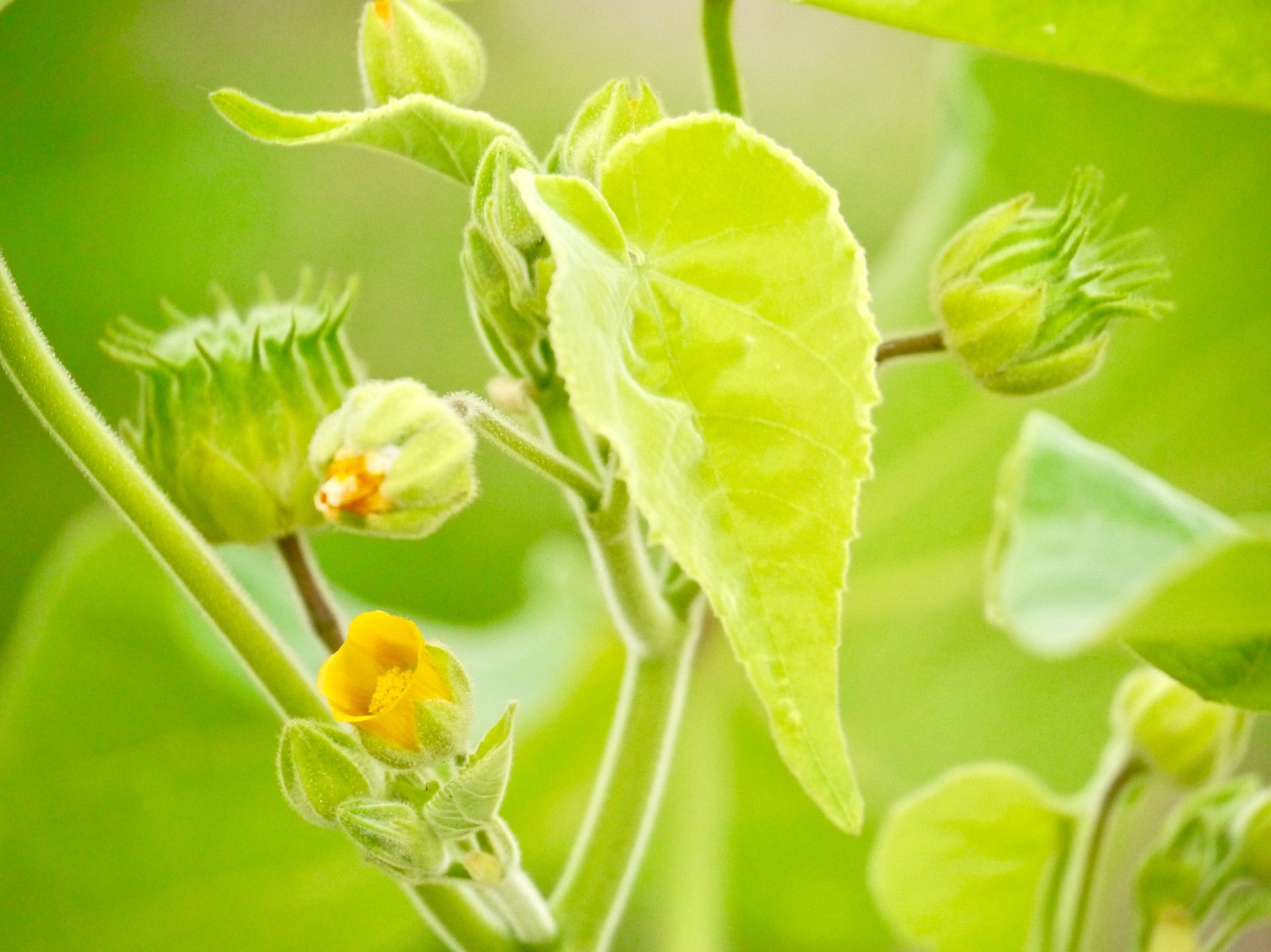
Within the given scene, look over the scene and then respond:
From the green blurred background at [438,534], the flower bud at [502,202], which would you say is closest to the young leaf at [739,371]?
the flower bud at [502,202]

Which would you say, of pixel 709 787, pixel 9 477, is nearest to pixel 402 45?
pixel 709 787

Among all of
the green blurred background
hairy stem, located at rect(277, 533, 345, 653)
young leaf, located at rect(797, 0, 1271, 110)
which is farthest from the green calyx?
the green blurred background

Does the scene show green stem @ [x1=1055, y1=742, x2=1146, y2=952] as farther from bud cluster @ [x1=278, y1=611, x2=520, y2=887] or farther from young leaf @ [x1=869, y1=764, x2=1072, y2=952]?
bud cluster @ [x1=278, y1=611, x2=520, y2=887]

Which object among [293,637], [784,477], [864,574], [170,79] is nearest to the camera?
[784,477]

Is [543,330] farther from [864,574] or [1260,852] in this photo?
[864,574]

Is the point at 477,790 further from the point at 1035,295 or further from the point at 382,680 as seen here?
the point at 1035,295
